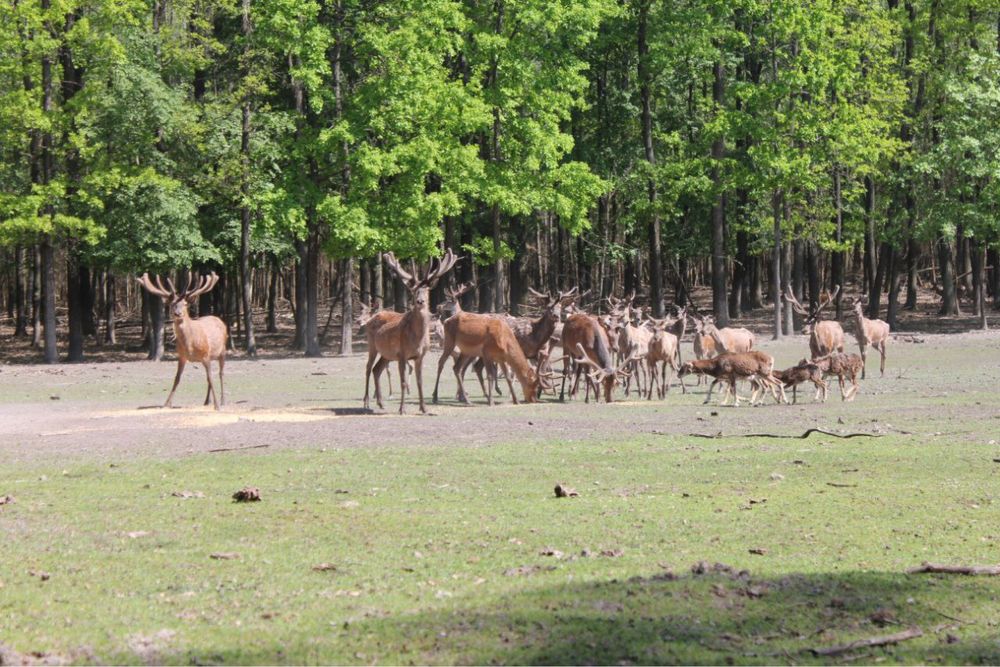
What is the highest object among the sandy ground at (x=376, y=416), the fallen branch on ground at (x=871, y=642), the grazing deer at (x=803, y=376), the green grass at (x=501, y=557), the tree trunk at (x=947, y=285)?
the tree trunk at (x=947, y=285)

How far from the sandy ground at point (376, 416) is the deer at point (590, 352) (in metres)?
0.52

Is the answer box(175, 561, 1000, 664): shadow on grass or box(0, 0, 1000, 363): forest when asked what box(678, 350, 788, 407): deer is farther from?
box(0, 0, 1000, 363): forest

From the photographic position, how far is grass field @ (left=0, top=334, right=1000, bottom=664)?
7.18m

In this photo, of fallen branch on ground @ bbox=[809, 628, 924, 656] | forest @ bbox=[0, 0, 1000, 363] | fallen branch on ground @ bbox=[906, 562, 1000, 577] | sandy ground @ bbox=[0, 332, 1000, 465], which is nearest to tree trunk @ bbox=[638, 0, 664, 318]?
forest @ bbox=[0, 0, 1000, 363]

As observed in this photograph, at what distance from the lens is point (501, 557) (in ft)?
30.7

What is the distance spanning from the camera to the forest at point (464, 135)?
39.3m

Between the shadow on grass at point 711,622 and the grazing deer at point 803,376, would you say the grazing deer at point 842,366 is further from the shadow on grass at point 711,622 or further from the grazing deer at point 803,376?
the shadow on grass at point 711,622

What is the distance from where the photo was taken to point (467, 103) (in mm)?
41844

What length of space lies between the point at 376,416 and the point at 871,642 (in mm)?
14647

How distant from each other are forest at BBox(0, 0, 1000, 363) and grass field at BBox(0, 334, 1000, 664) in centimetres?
2138

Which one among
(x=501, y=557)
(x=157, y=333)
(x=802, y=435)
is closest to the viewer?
(x=501, y=557)

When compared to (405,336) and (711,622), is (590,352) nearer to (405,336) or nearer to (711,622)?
(405,336)

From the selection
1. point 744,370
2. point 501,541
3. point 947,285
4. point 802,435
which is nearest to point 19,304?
point 947,285

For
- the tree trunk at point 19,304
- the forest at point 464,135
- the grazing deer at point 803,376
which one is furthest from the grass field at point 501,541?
the tree trunk at point 19,304
